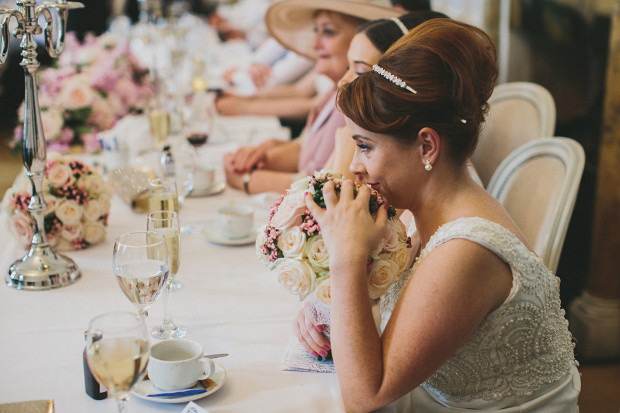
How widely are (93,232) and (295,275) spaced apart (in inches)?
34.2

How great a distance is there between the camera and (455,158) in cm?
124

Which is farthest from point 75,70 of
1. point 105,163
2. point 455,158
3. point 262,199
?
point 455,158

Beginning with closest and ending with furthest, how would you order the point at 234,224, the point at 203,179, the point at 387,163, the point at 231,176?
the point at 387,163, the point at 234,224, the point at 203,179, the point at 231,176

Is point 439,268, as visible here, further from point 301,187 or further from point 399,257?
point 301,187

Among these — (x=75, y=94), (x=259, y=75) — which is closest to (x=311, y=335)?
(x=75, y=94)

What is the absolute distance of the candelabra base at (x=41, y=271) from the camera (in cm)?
151

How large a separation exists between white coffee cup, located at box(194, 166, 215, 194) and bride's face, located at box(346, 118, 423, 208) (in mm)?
1117

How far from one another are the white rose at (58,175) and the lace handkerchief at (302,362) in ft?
2.71

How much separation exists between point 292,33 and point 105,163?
1018 millimetres

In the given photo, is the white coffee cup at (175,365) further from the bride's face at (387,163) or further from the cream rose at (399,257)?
the bride's face at (387,163)

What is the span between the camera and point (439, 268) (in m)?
1.05

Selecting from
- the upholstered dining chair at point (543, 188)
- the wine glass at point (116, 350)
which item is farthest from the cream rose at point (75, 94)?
the wine glass at point (116, 350)

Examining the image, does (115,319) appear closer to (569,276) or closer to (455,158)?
(455,158)

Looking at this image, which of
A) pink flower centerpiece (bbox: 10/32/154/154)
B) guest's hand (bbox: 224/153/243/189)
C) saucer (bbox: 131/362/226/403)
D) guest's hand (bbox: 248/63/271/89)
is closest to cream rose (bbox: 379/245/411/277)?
saucer (bbox: 131/362/226/403)
